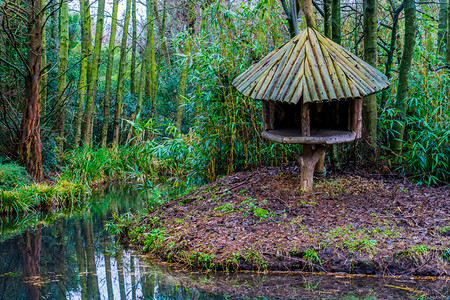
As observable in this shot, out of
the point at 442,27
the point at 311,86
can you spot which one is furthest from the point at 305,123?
the point at 442,27

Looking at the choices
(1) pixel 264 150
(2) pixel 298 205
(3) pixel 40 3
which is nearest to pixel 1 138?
(3) pixel 40 3

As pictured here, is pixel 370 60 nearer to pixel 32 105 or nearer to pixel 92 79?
pixel 32 105

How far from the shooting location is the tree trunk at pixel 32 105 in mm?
6770

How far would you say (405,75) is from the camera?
197 inches

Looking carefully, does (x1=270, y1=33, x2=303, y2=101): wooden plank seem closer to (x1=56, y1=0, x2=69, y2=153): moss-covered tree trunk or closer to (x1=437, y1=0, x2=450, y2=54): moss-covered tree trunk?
(x1=437, y1=0, x2=450, y2=54): moss-covered tree trunk

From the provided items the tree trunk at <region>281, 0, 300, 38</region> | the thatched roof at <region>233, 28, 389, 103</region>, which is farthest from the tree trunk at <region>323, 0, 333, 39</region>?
the thatched roof at <region>233, 28, 389, 103</region>

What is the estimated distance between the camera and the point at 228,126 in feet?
18.0

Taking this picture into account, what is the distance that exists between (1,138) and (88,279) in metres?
4.91

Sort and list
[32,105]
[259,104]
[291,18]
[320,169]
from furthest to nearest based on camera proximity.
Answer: [32,105], [259,104], [291,18], [320,169]

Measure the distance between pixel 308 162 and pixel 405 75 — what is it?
1.80m

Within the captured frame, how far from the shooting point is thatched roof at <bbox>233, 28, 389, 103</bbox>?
385cm

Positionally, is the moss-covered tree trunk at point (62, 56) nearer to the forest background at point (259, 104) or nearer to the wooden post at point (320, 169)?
the forest background at point (259, 104)

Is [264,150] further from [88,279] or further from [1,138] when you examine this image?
[1,138]

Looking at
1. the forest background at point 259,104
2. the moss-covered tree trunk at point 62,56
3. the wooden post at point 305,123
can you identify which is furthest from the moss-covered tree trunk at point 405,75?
the moss-covered tree trunk at point 62,56
